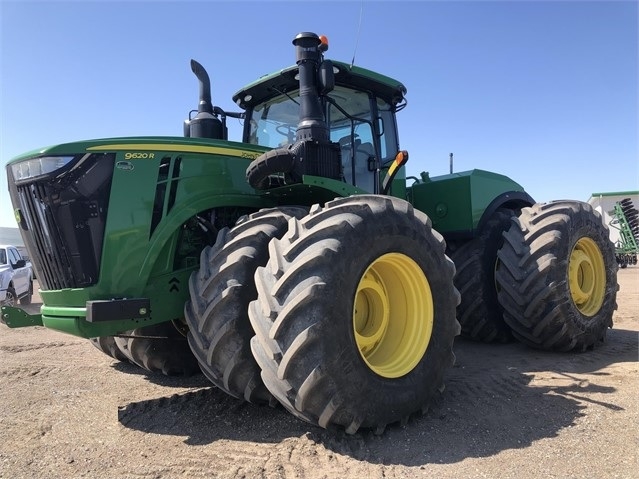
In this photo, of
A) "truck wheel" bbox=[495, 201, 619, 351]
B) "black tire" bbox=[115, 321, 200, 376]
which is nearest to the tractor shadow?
"black tire" bbox=[115, 321, 200, 376]

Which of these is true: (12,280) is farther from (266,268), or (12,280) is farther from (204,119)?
(266,268)

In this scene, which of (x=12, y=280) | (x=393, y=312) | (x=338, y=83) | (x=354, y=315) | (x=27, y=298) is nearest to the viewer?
(x=354, y=315)

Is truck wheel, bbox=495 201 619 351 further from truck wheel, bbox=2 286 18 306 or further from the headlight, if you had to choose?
truck wheel, bbox=2 286 18 306

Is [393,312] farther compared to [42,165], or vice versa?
[393,312]

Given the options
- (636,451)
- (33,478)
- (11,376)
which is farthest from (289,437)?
(11,376)

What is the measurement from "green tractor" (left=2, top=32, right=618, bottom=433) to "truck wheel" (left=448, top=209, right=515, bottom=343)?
528 mm

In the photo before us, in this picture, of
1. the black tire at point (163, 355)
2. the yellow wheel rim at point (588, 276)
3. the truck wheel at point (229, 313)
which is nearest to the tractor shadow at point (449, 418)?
the black tire at point (163, 355)

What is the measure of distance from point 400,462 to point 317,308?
0.99 m

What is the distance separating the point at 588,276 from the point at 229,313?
467 cm

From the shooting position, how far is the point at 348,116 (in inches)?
203

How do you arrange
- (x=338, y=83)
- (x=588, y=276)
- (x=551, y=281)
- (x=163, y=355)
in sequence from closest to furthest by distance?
(x=163, y=355), (x=551, y=281), (x=338, y=83), (x=588, y=276)

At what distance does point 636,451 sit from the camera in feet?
9.68

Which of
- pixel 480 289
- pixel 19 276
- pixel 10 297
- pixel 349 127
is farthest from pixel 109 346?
pixel 19 276

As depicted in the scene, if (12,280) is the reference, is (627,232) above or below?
above
